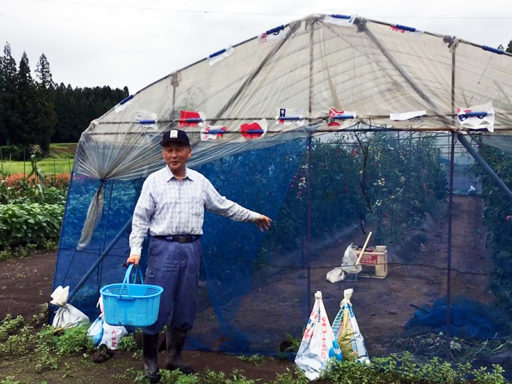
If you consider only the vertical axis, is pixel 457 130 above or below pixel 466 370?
above

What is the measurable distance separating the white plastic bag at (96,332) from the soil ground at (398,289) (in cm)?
21

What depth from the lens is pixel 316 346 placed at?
3.91 m

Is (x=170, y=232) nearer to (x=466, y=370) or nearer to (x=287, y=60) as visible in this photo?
(x=287, y=60)

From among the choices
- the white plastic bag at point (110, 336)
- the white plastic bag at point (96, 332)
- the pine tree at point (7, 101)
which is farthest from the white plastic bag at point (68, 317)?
the pine tree at point (7, 101)

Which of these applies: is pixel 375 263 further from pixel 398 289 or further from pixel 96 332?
pixel 96 332

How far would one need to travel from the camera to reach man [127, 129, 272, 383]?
3676 mm

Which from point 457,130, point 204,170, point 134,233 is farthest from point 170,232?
point 457,130

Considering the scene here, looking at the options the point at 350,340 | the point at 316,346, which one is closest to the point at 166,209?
the point at 316,346

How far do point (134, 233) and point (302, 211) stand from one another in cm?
247

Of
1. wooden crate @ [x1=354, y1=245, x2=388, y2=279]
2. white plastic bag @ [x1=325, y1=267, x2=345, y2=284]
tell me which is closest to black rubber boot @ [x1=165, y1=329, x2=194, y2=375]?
white plastic bag @ [x1=325, y1=267, x2=345, y2=284]

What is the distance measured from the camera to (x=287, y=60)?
4.38 meters

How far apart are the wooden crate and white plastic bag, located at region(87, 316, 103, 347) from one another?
2.46 m

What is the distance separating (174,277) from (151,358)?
0.65m

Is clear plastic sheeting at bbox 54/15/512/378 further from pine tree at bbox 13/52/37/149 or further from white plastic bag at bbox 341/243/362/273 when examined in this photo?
pine tree at bbox 13/52/37/149
